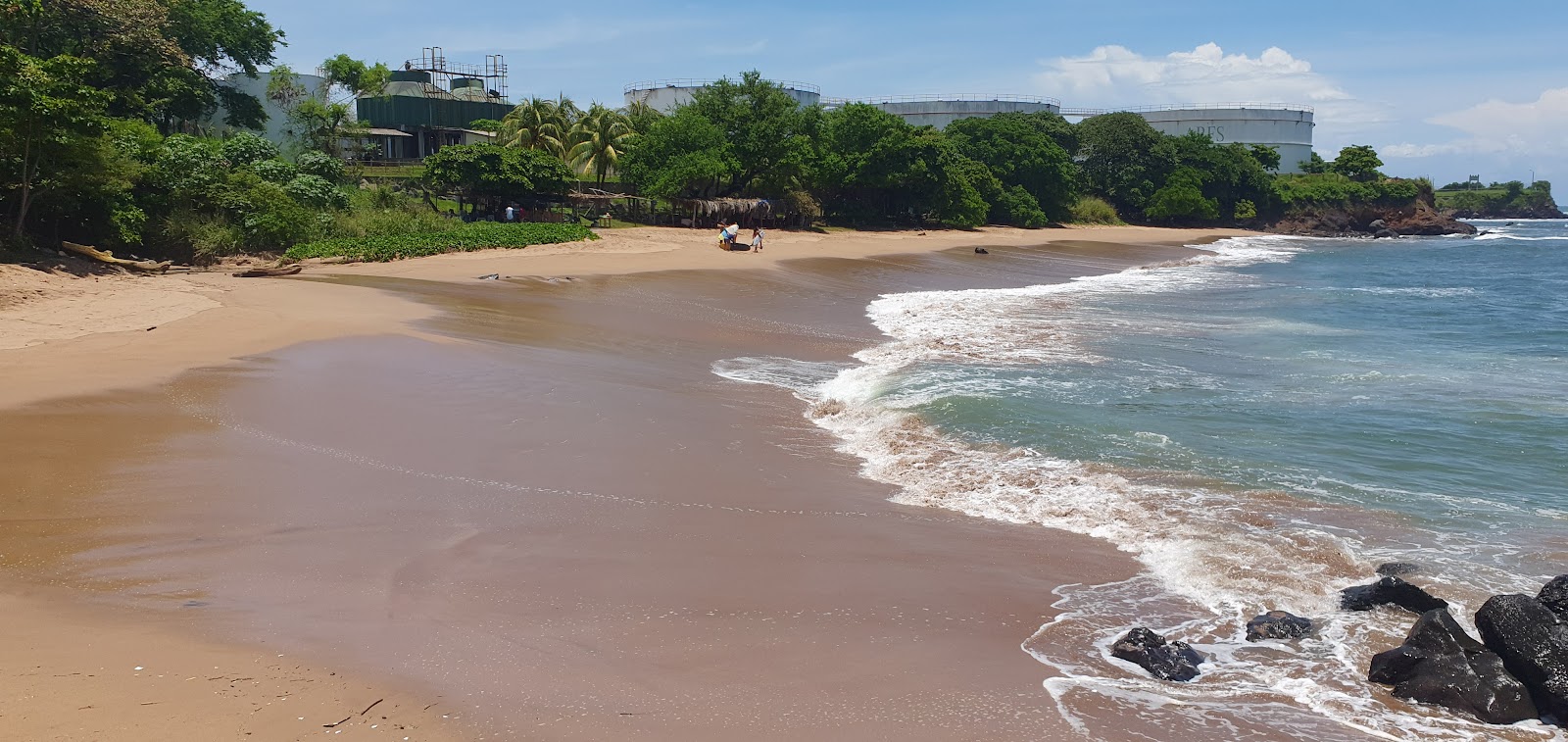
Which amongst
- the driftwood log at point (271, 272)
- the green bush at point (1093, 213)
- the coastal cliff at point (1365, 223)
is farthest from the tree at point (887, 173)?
the coastal cliff at point (1365, 223)

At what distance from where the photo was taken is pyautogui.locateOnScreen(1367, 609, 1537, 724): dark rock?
5.91 meters

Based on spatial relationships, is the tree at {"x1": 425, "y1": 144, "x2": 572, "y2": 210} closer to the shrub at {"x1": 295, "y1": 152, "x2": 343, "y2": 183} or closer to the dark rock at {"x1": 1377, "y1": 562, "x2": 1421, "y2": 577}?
the shrub at {"x1": 295, "y1": 152, "x2": 343, "y2": 183}

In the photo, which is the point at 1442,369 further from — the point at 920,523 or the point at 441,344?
the point at 441,344

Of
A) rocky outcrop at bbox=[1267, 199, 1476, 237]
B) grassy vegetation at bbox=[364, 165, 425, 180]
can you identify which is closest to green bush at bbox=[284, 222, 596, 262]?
grassy vegetation at bbox=[364, 165, 425, 180]

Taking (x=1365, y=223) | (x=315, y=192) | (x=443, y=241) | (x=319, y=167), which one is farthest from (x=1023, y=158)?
(x=315, y=192)

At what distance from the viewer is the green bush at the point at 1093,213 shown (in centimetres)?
6875

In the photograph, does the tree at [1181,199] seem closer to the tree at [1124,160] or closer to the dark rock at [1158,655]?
the tree at [1124,160]

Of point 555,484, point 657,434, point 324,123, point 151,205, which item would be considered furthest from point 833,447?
point 324,123

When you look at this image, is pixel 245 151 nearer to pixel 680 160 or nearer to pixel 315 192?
pixel 315 192

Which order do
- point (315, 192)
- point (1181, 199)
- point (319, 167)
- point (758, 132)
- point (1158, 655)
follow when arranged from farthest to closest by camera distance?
point (1181, 199) → point (758, 132) → point (319, 167) → point (315, 192) → point (1158, 655)

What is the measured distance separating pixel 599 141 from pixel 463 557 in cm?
4157

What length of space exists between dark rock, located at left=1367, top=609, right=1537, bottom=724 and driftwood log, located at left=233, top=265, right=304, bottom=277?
2314cm

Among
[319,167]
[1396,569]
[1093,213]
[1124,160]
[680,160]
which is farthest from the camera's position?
[1124,160]

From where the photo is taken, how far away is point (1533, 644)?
6.14m
